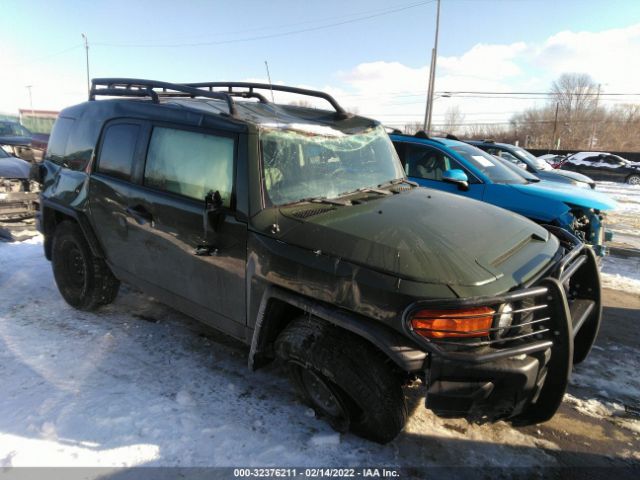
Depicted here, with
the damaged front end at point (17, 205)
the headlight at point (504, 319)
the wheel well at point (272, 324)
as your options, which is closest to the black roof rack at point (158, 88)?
the wheel well at point (272, 324)

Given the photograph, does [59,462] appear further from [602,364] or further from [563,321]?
[602,364]

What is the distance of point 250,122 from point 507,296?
1844 millimetres

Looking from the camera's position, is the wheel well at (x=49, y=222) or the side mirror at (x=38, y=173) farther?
the side mirror at (x=38, y=173)

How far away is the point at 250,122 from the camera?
2775mm

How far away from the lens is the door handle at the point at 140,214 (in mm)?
3207

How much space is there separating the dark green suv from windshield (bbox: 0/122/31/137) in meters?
14.1

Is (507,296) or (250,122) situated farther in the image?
(250,122)

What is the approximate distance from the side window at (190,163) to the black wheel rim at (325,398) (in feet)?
3.93

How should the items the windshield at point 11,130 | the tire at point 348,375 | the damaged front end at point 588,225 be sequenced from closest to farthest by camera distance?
the tire at point 348,375, the damaged front end at point 588,225, the windshield at point 11,130

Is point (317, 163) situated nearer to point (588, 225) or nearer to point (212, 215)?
point (212, 215)

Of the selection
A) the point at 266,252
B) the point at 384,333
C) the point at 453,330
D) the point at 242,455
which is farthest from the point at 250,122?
the point at 242,455

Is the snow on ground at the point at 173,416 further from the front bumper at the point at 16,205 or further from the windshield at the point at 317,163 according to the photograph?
the front bumper at the point at 16,205

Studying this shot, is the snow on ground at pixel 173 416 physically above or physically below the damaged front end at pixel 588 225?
below

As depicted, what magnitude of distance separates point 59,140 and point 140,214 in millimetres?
1819
